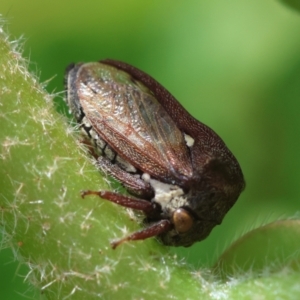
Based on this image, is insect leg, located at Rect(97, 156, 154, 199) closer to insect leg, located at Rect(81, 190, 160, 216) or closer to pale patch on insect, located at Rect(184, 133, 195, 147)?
insect leg, located at Rect(81, 190, 160, 216)

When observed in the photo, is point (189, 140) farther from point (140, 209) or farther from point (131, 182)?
point (140, 209)

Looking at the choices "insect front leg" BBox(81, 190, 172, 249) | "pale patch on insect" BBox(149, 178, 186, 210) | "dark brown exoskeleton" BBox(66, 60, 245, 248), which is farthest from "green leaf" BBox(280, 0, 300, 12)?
"insect front leg" BBox(81, 190, 172, 249)

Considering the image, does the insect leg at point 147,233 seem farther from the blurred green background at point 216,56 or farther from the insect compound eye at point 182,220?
the blurred green background at point 216,56

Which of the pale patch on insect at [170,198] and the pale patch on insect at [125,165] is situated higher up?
Result: the pale patch on insect at [170,198]

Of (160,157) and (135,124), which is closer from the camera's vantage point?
(160,157)

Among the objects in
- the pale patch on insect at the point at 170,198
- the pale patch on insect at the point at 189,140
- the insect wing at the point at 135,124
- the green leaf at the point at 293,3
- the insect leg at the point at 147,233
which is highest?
the green leaf at the point at 293,3

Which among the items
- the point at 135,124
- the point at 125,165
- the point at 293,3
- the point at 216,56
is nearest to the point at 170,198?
the point at 125,165

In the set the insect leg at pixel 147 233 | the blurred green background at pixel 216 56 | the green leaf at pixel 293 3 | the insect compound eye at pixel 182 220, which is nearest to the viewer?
the insect leg at pixel 147 233

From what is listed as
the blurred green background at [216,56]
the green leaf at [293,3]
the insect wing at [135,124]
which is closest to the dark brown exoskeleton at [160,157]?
the insect wing at [135,124]
